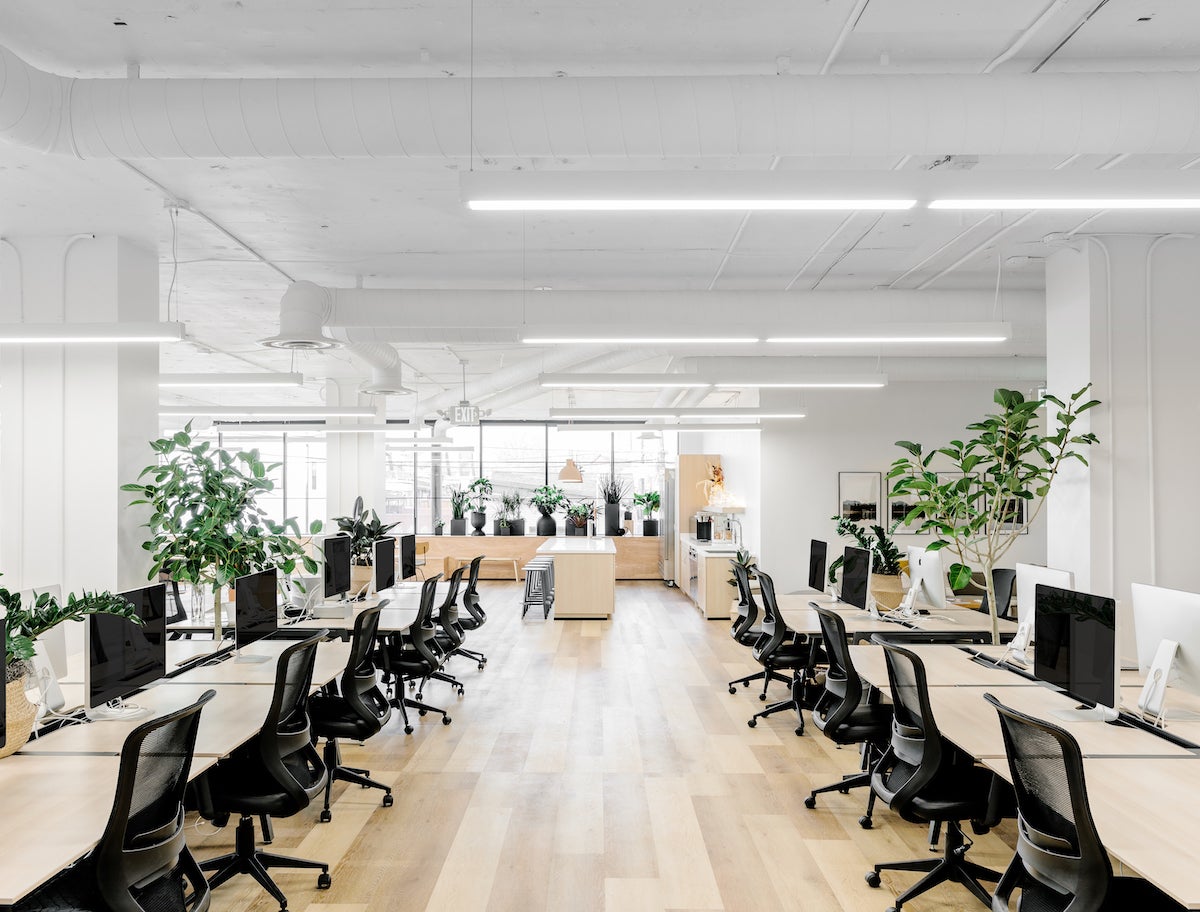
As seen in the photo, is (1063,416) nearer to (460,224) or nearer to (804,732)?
(804,732)

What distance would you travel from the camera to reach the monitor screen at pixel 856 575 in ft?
19.9

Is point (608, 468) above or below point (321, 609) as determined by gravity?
above

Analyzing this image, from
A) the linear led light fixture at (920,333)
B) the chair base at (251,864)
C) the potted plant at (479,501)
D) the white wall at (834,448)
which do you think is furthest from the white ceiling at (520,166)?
the potted plant at (479,501)

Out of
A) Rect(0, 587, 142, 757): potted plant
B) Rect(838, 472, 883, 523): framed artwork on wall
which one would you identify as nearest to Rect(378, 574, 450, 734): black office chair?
Rect(0, 587, 142, 757): potted plant

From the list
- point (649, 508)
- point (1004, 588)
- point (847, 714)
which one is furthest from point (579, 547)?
point (847, 714)

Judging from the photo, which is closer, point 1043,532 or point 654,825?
point 654,825

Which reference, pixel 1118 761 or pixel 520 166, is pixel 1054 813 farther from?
pixel 520 166

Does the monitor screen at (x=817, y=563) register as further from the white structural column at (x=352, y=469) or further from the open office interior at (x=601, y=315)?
the white structural column at (x=352, y=469)

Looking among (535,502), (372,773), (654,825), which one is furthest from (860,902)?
(535,502)

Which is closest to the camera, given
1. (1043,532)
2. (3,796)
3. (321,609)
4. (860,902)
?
(3,796)

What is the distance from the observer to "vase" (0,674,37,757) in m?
2.90

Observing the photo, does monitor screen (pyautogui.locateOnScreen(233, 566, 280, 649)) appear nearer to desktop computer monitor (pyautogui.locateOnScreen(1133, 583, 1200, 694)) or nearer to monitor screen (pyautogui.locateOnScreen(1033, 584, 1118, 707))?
monitor screen (pyautogui.locateOnScreen(1033, 584, 1118, 707))

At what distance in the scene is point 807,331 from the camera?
17.7 feet

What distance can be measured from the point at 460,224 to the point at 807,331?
7.81 feet
